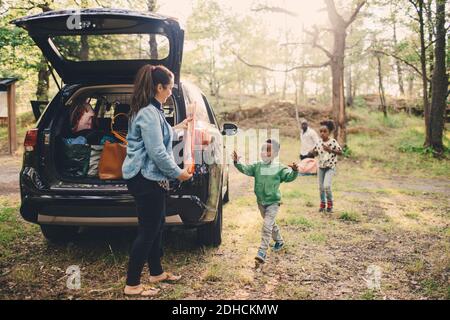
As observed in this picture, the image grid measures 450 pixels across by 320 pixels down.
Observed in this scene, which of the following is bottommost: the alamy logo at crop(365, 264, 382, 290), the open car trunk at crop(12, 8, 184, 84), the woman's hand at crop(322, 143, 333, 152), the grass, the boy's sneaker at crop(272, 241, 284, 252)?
the alamy logo at crop(365, 264, 382, 290)

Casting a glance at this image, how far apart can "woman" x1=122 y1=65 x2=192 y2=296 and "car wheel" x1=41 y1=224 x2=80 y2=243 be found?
5.93 feet

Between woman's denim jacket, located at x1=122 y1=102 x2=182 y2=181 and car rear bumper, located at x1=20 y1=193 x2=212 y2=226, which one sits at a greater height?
woman's denim jacket, located at x1=122 y1=102 x2=182 y2=181

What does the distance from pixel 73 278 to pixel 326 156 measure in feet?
14.9

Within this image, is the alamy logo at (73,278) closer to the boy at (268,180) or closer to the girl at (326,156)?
the boy at (268,180)

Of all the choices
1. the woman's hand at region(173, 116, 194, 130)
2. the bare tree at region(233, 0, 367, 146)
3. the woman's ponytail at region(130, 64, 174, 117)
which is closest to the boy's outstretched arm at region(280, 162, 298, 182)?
the woman's hand at region(173, 116, 194, 130)

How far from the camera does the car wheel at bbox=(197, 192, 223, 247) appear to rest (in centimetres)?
450

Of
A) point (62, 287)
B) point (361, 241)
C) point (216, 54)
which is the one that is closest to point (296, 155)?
point (361, 241)

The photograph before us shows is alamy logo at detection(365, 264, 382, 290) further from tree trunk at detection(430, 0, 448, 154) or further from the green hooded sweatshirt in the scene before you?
tree trunk at detection(430, 0, 448, 154)

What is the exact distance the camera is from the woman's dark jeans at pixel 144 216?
3.14 meters

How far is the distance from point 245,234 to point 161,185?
2.40 m

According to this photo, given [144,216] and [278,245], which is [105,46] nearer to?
[278,245]

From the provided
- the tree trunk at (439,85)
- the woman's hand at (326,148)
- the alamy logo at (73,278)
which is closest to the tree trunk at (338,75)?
the tree trunk at (439,85)

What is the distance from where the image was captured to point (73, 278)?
3.77 m

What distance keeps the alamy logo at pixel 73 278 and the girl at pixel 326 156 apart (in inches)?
168
